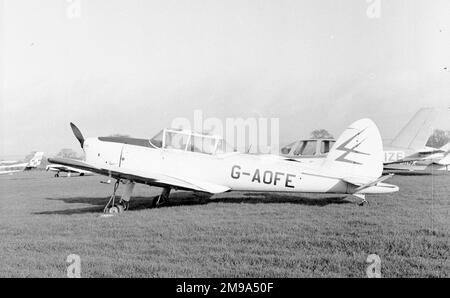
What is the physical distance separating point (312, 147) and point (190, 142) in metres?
8.08

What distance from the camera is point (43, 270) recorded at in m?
4.48

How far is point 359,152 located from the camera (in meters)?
8.56

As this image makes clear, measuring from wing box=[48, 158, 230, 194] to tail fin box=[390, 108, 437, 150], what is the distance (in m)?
15.2

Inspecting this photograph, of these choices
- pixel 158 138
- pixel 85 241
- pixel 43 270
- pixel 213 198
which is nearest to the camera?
pixel 43 270

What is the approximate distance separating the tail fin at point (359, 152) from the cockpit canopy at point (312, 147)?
24.0ft

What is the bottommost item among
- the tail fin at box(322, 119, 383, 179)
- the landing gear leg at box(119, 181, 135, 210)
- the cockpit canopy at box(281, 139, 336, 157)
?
the landing gear leg at box(119, 181, 135, 210)

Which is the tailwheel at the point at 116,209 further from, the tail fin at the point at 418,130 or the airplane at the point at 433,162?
the tail fin at the point at 418,130

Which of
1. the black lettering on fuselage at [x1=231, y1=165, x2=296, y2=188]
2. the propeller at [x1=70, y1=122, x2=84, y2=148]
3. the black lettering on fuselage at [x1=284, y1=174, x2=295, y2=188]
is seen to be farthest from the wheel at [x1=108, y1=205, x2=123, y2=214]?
the black lettering on fuselage at [x1=284, y1=174, x2=295, y2=188]

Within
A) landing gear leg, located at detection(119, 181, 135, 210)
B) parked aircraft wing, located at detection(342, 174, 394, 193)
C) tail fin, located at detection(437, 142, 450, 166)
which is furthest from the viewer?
tail fin, located at detection(437, 142, 450, 166)

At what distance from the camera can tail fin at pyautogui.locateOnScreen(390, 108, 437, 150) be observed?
67.5ft

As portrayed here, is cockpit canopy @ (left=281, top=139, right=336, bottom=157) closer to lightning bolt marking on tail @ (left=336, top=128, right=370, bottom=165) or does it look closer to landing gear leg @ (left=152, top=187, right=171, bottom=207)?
lightning bolt marking on tail @ (left=336, top=128, right=370, bottom=165)

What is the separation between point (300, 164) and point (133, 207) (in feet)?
14.4
